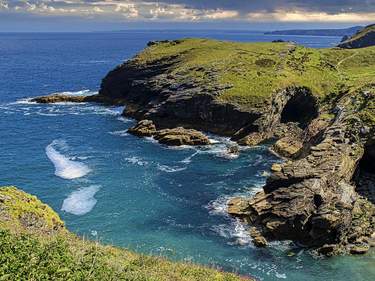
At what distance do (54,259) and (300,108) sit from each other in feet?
344

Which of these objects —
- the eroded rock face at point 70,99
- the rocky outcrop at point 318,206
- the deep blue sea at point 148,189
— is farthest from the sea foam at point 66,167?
the eroded rock face at point 70,99

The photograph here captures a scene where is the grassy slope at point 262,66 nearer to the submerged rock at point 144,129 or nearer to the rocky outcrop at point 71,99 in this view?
the rocky outcrop at point 71,99

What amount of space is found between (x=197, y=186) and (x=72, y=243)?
45.9 meters

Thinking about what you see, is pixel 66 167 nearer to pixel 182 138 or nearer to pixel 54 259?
pixel 182 138

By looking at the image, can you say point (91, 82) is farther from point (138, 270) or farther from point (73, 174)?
point (138, 270)

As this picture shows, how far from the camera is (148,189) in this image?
251 feet

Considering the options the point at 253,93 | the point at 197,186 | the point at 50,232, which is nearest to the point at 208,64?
the point at 253,93

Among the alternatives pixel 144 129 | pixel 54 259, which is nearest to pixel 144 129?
pixel 144 129

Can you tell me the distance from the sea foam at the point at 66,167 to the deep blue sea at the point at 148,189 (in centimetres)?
17

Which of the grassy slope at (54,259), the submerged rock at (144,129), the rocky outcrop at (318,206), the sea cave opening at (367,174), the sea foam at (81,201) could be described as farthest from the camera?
the submerged rock at (144,129)

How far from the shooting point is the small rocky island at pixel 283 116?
2391 inches

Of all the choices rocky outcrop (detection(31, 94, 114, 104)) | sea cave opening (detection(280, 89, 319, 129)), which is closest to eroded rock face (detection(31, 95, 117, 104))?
rocky outcrop (detection(31, 94, 114, 104))

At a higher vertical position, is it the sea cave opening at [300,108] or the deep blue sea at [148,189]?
the sea cave opening at [300,108]

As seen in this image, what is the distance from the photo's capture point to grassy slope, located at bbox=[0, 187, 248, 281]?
24781 mm
